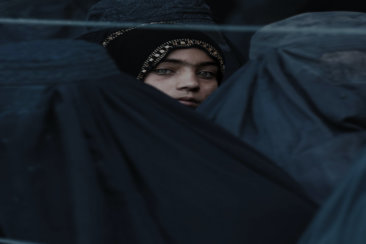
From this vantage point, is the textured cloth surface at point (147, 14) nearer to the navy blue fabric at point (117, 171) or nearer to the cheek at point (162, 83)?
the cheek at point (162, 83)

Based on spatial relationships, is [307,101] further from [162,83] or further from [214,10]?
[214,10]

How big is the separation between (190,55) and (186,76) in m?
0.06

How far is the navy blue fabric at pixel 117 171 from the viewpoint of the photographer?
0.64 metres

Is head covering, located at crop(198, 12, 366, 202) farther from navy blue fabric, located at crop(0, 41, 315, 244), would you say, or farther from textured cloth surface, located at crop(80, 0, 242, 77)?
textured cloth surface, located at crop(80, 0, 242, 77)

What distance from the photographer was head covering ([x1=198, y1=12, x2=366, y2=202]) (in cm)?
77

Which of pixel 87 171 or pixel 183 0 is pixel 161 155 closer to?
pixel 87 171

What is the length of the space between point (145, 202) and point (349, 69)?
0.38 meters

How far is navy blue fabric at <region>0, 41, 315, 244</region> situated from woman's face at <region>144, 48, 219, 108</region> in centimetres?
47

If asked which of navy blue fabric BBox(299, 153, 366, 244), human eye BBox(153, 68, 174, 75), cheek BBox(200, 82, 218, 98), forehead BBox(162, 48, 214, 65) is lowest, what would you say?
cheek BBox(200, 82, 218, 98)

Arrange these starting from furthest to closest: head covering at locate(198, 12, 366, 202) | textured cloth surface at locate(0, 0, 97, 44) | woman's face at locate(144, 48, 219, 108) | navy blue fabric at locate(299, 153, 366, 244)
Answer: textured cloth surface at locate(0, 0, 97, 44) < woman's face at locate(144, 48, 219, 108) < head covering at locate(198, 12, 366, 202) < navy blue fabric at locate(299, 153, 366, 244)

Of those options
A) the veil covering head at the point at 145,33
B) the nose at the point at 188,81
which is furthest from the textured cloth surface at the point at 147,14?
the nose at the point at 188,81

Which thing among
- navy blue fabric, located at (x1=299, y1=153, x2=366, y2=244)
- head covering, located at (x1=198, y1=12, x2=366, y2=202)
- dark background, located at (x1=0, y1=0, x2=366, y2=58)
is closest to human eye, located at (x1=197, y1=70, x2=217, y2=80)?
dark background, located at (x1=0, y1=0, x2=366, y2=58)

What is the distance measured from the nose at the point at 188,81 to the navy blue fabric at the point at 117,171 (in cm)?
47

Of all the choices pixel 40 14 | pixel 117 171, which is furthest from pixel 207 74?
pixel 117 171
